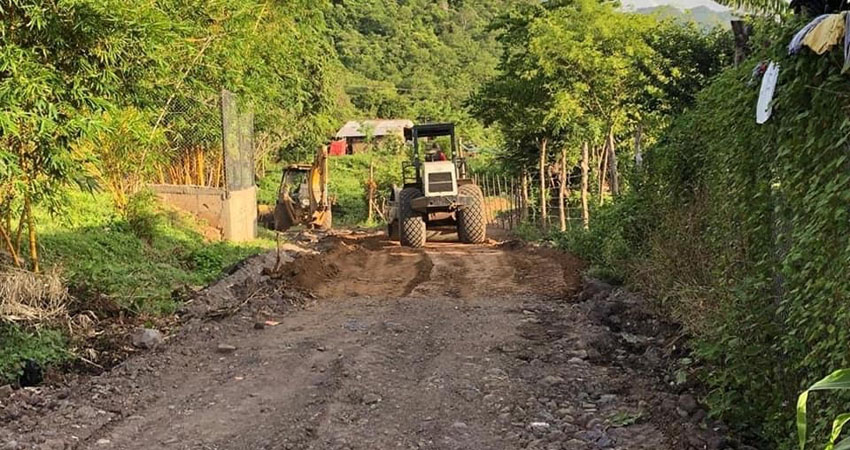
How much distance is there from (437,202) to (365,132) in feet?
115

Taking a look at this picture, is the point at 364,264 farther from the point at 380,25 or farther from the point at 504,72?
the point at 380,25

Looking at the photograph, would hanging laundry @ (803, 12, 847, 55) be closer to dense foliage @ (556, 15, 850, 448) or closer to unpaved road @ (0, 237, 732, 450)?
dense foliage @ (556, 15, 850, 448)

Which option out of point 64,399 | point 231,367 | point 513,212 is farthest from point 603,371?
point 513,212

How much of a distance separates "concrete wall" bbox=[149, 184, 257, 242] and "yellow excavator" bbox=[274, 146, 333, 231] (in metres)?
7.29

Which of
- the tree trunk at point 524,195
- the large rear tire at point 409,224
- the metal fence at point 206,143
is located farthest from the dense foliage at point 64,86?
the tree trunk at point 524,195

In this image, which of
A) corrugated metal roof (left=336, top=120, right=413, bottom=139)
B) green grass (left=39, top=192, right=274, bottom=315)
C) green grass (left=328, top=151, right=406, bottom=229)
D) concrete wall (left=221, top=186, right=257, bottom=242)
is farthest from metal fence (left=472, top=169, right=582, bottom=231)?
corrugated metal roof (left=336, top=120, right=413, bottom=139)

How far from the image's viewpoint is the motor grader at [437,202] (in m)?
15.6

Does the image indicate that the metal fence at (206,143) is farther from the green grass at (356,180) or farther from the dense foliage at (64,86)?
the green grass at (356,180)

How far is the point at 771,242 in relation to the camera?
3924 millimetres

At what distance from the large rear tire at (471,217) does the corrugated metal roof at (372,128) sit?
31.7 meters

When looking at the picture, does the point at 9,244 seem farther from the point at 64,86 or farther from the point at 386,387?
the point at 386,387

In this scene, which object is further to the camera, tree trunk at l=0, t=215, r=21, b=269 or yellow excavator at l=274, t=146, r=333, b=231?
yellow excavator at l=274, t=146, r=333, b=231

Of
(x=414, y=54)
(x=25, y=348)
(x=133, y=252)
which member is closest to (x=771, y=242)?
(x=25, y=348)

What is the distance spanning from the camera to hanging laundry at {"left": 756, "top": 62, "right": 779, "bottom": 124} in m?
3.52
